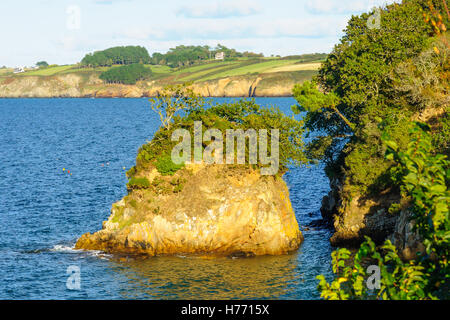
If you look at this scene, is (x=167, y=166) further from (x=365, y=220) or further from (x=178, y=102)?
(x=365, y=220)

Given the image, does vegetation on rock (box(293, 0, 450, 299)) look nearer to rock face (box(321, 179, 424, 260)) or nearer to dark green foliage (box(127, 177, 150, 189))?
rock face (box(321, 179, 424, 260))

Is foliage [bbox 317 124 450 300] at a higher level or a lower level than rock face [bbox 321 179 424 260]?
higher

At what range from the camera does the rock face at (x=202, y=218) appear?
43.8 metres

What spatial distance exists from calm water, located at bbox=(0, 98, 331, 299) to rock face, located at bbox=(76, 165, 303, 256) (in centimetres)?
174

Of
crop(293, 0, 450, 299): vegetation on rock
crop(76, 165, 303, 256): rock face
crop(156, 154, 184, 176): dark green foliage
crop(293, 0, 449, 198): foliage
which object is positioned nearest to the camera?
crop(76, 165, 303, 256): rock face

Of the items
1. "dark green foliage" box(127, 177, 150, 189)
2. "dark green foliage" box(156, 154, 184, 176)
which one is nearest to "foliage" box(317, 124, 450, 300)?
"dark green foliage" box(156, 154, 184, 176)

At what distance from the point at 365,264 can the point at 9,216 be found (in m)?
36.7

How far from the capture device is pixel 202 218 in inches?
1735

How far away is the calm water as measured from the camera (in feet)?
116

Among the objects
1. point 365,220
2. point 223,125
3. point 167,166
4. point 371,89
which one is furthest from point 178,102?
point 365,220

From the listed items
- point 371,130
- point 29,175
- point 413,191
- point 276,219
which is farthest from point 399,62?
point 29,175

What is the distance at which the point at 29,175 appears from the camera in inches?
3130

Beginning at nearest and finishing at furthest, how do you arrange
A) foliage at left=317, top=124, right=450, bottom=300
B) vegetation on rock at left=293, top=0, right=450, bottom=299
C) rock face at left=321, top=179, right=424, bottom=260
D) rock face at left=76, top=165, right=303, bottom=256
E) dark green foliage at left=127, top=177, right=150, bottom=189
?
foliage at left=317, top=124, right=450, bottom=300 < rock face at left=321, top=179, right=424, bottom=260 < rock face at left=76, top=165, right=303, bottom=256 < vegetation on rock at left=293, top=0, right=450, bottom=299 < dark green foliage at left=127, top=177, right=150, bottom=189

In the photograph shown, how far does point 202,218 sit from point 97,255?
29.4 feet
